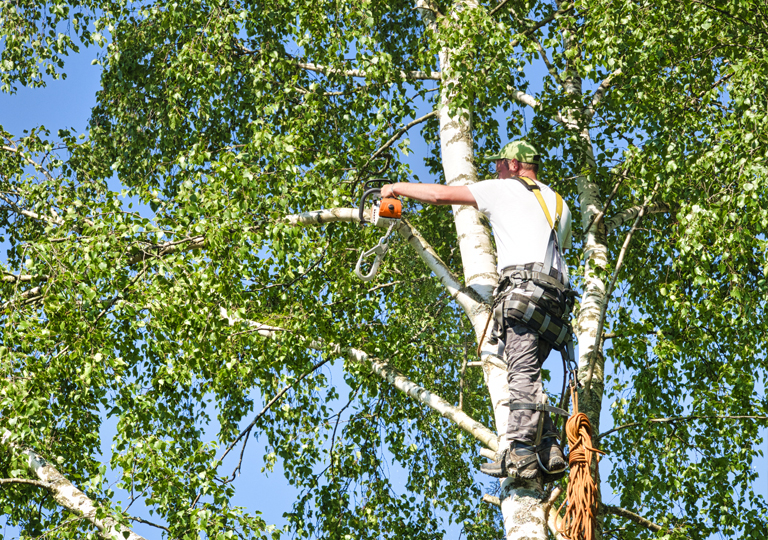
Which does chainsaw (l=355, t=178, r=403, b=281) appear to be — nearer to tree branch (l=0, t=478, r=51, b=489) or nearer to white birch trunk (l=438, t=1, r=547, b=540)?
white birch trunk (l=438, t=1, r=547, b=540)

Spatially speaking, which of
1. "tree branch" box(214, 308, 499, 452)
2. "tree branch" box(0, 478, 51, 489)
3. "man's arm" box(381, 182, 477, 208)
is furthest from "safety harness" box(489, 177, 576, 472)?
"tree branch" box(0, 478, 51, 489)

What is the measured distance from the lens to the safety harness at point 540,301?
3982mm

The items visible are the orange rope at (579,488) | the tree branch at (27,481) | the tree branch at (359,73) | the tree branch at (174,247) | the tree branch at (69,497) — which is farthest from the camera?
the tree branch at (359,73)

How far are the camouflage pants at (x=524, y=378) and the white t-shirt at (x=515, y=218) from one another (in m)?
0.39

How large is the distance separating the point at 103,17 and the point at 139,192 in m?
4.03

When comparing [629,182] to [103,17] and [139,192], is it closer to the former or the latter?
[139,192]

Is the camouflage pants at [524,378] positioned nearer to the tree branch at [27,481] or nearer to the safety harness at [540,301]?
the safety harness at [540,301]

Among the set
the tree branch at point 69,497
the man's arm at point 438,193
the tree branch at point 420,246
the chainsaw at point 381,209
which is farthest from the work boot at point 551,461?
the tree branch at point 69,497

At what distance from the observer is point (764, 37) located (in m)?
5.20

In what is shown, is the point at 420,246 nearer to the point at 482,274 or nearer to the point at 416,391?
the point at 482,274

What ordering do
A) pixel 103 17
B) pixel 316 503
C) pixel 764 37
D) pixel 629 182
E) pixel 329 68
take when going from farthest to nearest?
pixel 103 17 → pixel 316 503 → pixel 329 68 → pixel 629 182 → pixel 764 37

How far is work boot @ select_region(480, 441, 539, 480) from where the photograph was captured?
12.1 feet

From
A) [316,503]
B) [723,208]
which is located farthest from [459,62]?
[316,503]

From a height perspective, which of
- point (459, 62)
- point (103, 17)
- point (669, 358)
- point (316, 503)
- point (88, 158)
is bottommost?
point (316, 503)
